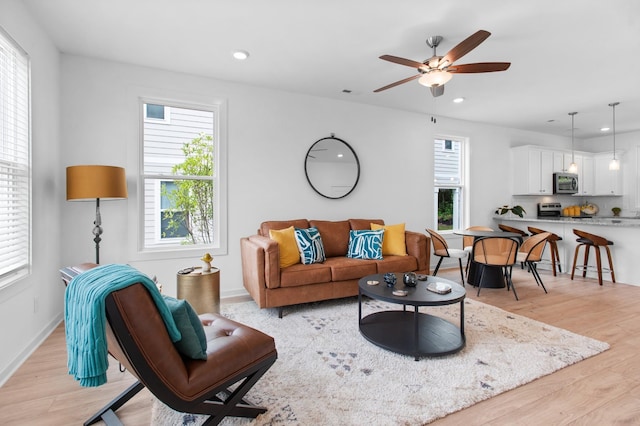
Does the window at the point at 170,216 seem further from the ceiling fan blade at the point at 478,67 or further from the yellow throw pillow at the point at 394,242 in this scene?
the ceiling fan blade at the point at 478,67

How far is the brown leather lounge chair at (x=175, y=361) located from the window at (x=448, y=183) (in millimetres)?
4575

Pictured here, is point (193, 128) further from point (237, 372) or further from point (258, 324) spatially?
point (237, 372)

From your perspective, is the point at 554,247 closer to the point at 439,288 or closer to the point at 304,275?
the point at 439,288

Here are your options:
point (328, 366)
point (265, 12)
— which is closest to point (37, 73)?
point (265, 12)

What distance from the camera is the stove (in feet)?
21.9

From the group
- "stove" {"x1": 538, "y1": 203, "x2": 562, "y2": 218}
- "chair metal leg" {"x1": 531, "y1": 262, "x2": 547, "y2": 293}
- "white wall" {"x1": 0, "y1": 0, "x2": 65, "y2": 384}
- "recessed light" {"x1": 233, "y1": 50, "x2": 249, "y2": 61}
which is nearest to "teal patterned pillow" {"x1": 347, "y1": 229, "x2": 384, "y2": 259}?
"chair metal leg" {"x1": 531, "y1": 262, "x2": 547, "y2": 293}

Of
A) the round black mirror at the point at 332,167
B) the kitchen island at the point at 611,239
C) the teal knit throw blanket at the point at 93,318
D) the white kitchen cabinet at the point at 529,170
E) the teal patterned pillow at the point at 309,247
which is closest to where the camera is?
the teal knit throw blanket at the point at 93,318

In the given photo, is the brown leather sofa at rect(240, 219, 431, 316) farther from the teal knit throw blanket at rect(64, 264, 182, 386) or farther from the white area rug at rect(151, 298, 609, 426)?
the teal knit throw blanket at rect(64, 264, 182, 386)

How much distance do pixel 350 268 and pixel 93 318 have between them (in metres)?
2.59

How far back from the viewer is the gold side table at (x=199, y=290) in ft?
9.48

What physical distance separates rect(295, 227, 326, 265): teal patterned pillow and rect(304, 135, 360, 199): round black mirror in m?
0.97

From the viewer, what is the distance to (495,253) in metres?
4.27

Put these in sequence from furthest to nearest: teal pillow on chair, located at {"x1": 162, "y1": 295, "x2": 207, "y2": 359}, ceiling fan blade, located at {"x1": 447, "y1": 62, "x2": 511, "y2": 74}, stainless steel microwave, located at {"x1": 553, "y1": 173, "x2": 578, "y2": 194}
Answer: stainless steel microwave, located at {"x1": 553, "y1": 173, "x2": 578, "y2": 194} < ceiling fan blade, located at {"x1": 447, "y1": 62, "x2": 511, "y2": 74} < teal pillow on chair, located at {"x1": 162, "y1": 295, "x2": 207, "y2": 359}

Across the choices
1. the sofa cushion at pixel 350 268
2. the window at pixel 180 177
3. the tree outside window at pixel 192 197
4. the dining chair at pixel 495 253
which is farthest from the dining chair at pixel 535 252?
the tree outside window at pixel 192 197
